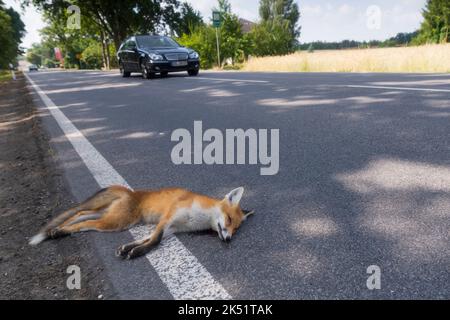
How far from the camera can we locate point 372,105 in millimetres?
5480

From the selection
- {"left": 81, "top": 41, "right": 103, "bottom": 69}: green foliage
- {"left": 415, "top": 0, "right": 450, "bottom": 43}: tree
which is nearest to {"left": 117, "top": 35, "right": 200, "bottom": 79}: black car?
{"left": 415, "top": 0, "right": 450, "bottom": 43}: tree

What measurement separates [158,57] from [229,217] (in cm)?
1277

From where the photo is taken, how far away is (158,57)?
45.9 ft

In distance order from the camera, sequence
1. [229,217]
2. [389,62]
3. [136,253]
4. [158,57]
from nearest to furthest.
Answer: [136,253]
[229,217]
[389,62]
[158,57]

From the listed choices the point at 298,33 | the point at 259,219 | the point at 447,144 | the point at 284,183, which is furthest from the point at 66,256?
the point at 298,33

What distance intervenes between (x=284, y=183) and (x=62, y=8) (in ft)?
143

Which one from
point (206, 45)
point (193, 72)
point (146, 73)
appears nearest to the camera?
point (146, 73)

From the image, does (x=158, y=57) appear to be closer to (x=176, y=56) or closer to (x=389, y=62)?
(x=176, y=56)

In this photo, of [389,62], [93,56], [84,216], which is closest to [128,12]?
[389,62]

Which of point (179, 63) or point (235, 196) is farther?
point (179, 63)

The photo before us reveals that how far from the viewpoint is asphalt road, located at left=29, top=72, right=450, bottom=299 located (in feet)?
5.61

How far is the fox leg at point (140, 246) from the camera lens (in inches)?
78.9

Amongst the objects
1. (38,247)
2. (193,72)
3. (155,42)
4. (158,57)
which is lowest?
(38,247)
